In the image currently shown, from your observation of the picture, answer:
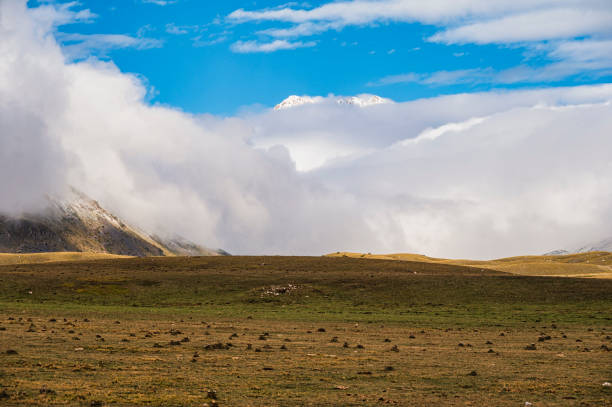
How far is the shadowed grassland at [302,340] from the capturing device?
2281 centimetres

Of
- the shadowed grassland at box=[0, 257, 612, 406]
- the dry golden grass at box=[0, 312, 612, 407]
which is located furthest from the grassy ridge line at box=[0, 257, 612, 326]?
the dry golden grass at box=[0, 312, 612, 407]

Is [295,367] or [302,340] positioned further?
[302,340]

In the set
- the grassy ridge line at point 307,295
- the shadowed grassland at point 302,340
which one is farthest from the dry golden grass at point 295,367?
the grassy ridge line at point 307,295

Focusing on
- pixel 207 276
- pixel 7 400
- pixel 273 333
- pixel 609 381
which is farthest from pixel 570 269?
pixel 7 400

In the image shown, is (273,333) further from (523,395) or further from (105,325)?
(523,395)

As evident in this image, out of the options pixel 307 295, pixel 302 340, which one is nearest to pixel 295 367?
pixel 302 340

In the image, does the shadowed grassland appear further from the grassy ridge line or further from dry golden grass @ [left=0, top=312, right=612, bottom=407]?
the grassy ridge line

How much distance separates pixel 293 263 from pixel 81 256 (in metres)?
74.1

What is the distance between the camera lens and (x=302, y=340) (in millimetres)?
39688

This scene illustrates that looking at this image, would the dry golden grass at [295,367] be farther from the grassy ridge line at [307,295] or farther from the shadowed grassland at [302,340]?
the grassy ridge line at [307,295]

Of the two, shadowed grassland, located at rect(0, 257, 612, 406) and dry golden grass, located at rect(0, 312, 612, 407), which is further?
shadowed grassland, located at rect(0, 257, 612, 406)

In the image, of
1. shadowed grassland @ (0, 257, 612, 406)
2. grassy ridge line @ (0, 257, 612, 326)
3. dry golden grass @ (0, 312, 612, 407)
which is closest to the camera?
dry golden grass @ (0, 312, 612, 407)

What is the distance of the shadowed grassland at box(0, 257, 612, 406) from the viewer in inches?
898

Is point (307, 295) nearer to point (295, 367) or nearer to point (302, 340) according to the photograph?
point (302, 340)
